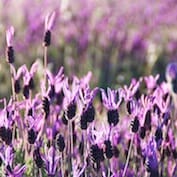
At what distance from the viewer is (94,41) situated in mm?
5625

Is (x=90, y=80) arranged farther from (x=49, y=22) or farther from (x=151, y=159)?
(x=151, y=159)

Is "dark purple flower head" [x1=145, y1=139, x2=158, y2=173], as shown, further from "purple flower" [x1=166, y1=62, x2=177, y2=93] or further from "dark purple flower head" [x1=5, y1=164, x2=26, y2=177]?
"purple flower" [x1=166, y1=62, x2=177, y2=93]

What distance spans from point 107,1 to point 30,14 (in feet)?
2.89

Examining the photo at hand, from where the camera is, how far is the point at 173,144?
88.7 inches

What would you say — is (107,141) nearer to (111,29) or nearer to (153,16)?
(111,29)

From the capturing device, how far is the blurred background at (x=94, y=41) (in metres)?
5.27

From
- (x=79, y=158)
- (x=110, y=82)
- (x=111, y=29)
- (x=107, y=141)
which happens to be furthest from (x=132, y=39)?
(x=107, y=141)

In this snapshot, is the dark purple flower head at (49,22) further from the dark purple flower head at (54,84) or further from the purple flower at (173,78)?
the purple flower at (173,78)

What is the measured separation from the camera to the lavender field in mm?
1952

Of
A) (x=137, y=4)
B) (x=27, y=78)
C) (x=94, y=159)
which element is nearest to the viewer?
(x=94, y=159)

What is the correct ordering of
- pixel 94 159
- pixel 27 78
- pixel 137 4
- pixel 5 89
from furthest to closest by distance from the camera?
pixel 137 4, pixel 5 89, pixel 27 78, pixel 94 159

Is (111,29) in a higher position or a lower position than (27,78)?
higher

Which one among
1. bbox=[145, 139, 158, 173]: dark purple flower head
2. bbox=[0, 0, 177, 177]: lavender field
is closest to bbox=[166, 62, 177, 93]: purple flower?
bbox=[0, 0, 177, 177]: lavender field

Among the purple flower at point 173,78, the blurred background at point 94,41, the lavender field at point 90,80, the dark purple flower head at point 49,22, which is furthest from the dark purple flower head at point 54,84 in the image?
the blurred background at point 94,41
